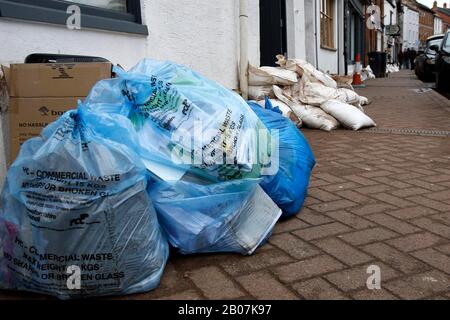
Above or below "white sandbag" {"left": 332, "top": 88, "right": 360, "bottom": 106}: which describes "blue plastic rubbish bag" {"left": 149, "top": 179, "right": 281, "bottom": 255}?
below

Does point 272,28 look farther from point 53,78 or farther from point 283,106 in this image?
point 53,78

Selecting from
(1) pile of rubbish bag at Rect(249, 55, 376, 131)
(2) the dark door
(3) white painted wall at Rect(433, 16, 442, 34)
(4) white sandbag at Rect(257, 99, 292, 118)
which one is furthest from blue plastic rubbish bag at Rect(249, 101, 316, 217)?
(3) white painted wall at Rect(433, 16, 442, 34)

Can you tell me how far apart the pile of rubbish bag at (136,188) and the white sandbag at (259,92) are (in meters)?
3.38

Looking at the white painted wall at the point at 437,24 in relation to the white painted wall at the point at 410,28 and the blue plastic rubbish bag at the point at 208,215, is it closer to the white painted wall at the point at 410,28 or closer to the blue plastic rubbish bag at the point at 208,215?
the white painted wall at the point at 410,28

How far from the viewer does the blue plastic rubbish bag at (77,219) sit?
1.65 meters

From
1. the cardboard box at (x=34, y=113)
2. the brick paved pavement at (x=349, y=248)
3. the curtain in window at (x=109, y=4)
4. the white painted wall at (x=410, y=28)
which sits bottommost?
the brick paved pavement at (x=349, y=248)

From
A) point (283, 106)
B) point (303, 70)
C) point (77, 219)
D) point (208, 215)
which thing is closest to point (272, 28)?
point (303, 70)

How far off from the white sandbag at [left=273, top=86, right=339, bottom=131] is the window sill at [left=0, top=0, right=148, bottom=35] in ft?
7.39

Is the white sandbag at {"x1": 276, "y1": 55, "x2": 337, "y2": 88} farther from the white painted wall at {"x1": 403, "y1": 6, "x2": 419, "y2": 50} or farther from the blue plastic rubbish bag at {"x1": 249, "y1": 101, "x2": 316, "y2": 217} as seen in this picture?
the white painted wall at {"x1": 403, "y1": 6, "x2": 419, "y2": 50}

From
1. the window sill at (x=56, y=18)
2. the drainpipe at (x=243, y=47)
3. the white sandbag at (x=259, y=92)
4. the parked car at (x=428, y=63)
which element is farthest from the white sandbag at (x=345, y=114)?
the parked car at (x=428, y=63)

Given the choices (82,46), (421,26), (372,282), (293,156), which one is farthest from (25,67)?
(421,26)

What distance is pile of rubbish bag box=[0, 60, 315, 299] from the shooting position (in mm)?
1669

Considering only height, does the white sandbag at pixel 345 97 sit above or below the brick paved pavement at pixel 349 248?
above
